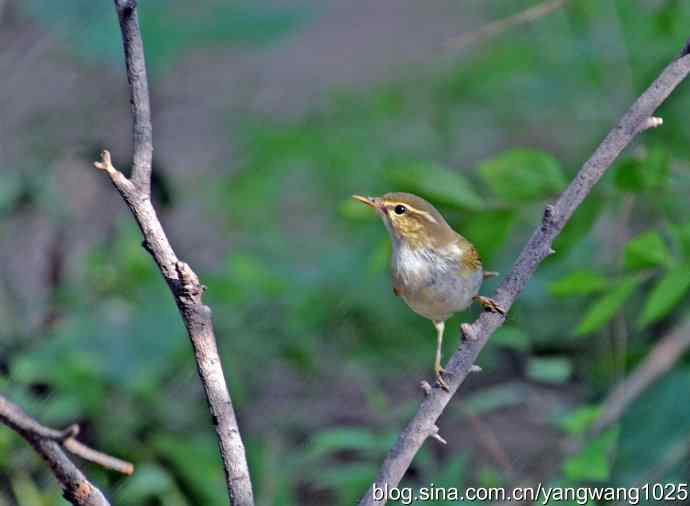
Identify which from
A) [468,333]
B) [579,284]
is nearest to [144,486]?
[579,284]

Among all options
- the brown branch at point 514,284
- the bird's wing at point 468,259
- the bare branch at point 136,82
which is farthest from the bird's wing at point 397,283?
the bare branch at point 136,82

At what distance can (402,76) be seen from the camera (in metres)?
5.31

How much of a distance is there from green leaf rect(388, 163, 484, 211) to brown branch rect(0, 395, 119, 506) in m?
1.32

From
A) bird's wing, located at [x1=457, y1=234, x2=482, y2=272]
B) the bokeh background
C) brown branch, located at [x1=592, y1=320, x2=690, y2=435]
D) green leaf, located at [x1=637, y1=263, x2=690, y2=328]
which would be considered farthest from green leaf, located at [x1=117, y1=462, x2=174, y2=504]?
green leaf, located at [x1=637, y1=263, x2=690, y2=328]

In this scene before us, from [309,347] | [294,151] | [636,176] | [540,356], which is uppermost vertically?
[636,176]

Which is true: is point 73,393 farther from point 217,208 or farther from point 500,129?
point 500,129

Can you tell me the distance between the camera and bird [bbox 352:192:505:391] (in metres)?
1.73

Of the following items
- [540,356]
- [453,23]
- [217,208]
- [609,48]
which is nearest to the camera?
[540,356]

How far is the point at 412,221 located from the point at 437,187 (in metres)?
0.60

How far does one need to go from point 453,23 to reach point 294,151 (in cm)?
283

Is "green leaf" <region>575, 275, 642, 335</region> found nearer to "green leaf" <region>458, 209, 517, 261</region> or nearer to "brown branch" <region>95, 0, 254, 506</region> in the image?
"green leaf" <region>458, 209, 517, 261</region>

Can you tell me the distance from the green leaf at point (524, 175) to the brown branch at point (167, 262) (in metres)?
1.18

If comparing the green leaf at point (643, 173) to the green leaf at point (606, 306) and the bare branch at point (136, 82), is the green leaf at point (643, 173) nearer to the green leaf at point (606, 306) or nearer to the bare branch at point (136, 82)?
the green leaf at point (606, 306)

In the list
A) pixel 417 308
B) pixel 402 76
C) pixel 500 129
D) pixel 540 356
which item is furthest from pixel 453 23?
pixel 417 308
